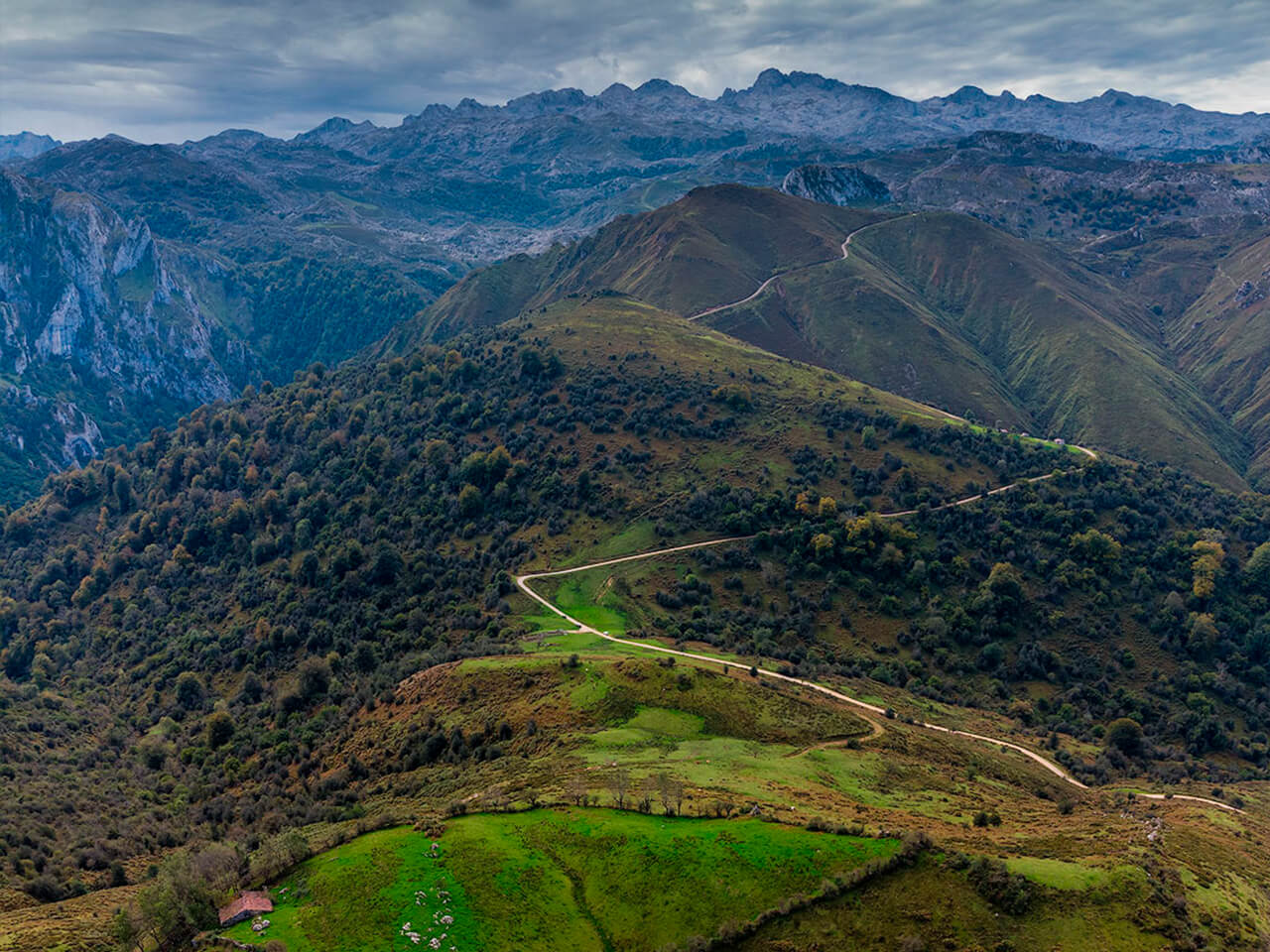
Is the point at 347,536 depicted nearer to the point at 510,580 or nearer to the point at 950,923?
the point at 510,580

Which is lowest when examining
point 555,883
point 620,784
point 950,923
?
A: point 555,883

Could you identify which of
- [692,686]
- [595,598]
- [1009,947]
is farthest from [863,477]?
[1009,947]

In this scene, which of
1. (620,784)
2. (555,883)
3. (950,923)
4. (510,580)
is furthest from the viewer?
(510,580)

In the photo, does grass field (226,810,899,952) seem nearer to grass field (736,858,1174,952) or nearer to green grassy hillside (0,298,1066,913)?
grass field (736,858,1174,952)

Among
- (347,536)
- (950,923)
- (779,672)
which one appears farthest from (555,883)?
(347,536)

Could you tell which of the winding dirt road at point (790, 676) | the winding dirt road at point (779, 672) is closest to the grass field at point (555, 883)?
the winding dirt road at point (790, 676)

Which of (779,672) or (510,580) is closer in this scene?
(779,672)

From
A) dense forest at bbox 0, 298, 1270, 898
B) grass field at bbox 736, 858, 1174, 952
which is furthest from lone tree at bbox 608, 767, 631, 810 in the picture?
dense forest at bbox 0, 298, 1270, 898

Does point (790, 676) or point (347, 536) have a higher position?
point (347, 536)

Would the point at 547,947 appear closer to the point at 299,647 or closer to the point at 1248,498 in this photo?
the point at 299,647
